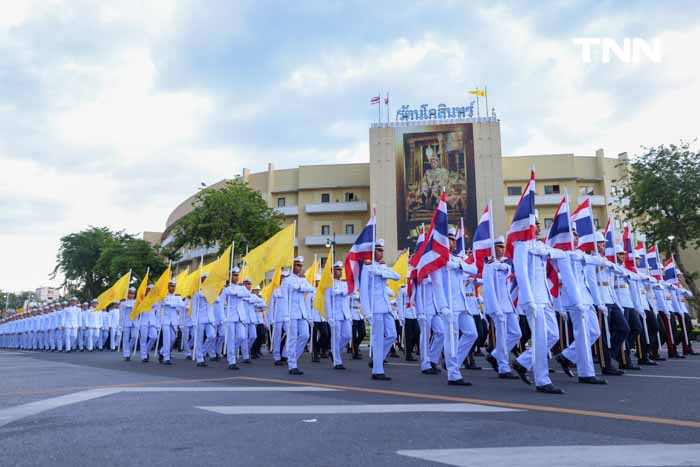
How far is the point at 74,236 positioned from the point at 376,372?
47.6 metres

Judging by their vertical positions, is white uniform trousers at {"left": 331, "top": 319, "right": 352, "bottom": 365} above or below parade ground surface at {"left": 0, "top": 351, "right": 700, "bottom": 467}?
above

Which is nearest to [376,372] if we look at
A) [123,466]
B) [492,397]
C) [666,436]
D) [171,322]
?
[492,397]

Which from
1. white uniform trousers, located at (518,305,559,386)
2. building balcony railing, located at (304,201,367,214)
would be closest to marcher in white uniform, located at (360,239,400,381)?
white uniform trousers, located at (518,305,559,386)

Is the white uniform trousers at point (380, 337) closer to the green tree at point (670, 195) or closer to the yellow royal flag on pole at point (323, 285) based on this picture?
the yellow royal flag on pole at point (323, 285)

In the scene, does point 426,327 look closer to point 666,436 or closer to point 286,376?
point 286,376

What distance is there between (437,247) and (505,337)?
1.85m

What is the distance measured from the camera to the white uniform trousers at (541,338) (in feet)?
21.9

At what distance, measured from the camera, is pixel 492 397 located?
633 centimetres

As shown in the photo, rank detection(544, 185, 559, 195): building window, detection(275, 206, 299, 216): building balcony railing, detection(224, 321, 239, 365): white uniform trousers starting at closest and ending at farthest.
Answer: detection(224, 321, 239, 365): white uniform trousers, detection(544, 185, 559, 195): building window, detection(275, 206, 299, 216): building balcony railing

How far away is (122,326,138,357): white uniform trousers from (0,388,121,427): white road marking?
9691 millimetres

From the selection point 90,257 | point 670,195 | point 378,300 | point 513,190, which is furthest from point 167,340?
point 513,190

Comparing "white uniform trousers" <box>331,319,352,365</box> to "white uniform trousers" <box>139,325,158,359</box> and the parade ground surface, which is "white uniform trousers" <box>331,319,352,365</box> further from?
"white uniform trousers" <box>139,325,158,359</box>

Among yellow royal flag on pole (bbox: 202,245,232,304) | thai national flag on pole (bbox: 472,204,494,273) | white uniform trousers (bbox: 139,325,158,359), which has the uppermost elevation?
thai national flag on pole (bbox: 472,204,494,273)

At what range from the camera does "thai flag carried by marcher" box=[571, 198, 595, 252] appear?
9.07 meters
